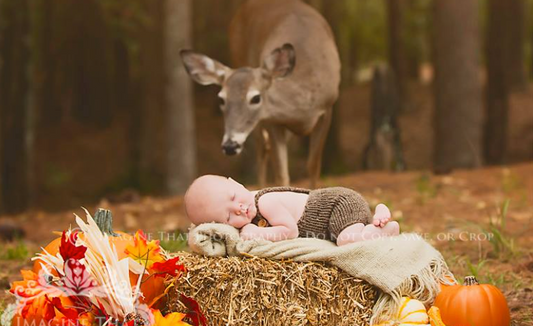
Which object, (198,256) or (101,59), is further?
(101,59)

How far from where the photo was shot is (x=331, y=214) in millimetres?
4027

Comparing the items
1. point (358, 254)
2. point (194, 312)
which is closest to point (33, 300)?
point (194, 312)

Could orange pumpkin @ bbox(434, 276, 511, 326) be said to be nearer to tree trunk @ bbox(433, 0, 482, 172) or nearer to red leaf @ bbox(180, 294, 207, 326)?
red leaf @ bbox(180, 294, 207, 326)

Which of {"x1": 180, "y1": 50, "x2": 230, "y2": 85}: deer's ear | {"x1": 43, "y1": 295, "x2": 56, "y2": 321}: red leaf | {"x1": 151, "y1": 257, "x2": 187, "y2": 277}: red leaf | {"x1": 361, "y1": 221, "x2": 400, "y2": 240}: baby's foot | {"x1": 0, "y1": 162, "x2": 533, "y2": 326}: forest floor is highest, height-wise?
{"x1": 180, "y1": 50, "x2": 230, "y2": 85}: deer's ear

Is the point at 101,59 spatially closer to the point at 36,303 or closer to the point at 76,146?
the point at 76,146

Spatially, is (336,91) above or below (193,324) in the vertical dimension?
above

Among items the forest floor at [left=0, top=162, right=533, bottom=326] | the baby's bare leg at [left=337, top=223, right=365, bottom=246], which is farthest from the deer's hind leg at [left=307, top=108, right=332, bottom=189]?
the baby's bare leg at [left=337, top=223, right=365, bottom=246]

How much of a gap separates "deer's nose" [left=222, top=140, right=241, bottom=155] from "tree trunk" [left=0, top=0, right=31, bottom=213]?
581 cm

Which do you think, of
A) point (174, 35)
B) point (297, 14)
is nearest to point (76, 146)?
point (174, 35)

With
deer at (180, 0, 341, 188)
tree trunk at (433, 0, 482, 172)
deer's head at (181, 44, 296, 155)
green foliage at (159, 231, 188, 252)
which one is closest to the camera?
green foliage at (159, 231, 188, 252)

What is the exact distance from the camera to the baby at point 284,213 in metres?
3.93

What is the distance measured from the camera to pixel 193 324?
3.62 m

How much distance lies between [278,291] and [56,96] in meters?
20.3

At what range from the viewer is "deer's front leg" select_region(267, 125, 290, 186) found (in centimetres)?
732
